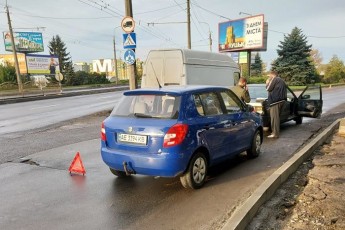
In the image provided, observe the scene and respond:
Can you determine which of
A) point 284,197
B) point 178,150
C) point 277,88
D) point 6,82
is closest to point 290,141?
point 277,88

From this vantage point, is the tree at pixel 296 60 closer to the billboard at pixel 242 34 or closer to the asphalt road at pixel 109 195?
the billboard at pixel 242 34

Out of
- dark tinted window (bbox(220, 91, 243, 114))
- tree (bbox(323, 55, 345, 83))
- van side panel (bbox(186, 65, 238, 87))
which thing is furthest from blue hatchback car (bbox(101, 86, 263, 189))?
tree (bbox(323, 55, 345, 83))

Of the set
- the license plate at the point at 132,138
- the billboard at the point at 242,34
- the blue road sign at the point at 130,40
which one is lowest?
the license plate at the point at 132,138

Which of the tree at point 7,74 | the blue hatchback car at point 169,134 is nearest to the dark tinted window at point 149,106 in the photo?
the blue hatchback car at point 169,134

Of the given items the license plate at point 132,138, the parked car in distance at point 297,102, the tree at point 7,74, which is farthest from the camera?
the tree at point 7,74

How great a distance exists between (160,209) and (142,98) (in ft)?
6.03

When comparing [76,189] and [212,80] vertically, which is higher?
[212,80]

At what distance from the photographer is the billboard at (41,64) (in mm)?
50375

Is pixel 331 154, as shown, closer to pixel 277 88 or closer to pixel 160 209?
pixel 277 88

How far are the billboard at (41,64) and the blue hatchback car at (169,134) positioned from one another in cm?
5011

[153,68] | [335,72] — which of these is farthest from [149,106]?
[335,72]

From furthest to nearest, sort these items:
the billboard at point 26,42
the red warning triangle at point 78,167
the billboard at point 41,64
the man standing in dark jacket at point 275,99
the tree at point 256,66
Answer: the tree at point 256,66
the billboard at point 26,42
the billboard at point 41,64
the man standing in dark jacket at point 275,99
the red warning triangle at point 78,167

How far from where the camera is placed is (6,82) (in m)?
47.0

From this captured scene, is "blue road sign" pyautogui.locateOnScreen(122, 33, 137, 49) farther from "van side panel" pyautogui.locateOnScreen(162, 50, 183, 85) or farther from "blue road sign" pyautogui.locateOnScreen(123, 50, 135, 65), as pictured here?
"van side panel" pyautogui.locateOnScreen(162, 50, 183, 85)
